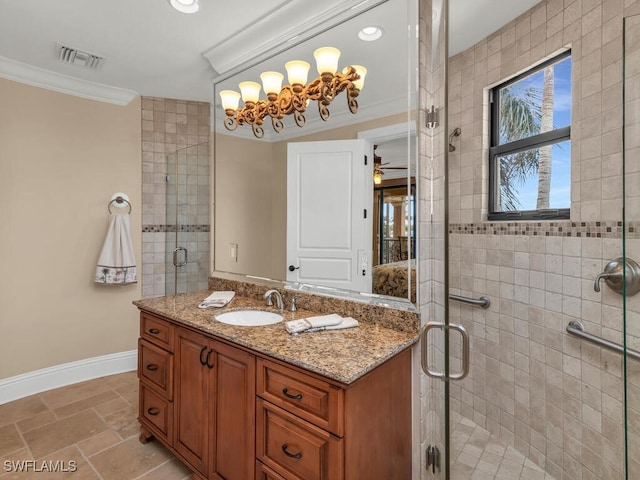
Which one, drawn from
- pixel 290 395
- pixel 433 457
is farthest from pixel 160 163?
pixel 433 457

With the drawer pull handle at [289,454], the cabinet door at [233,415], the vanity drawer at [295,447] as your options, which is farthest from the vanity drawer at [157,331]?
the drawer pull handle at [289,454]

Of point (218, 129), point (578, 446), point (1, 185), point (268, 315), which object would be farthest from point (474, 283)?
point (1, 185)

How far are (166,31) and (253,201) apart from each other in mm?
1155

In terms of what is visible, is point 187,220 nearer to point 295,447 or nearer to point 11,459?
point 11,459

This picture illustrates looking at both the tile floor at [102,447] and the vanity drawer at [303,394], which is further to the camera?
the tile floor at [102,447]

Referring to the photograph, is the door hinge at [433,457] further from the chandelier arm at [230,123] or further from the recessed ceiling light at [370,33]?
the chandelier arm at [230,123]

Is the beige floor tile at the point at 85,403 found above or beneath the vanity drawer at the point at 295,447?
beneath

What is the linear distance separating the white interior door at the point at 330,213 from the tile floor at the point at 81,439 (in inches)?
50.8

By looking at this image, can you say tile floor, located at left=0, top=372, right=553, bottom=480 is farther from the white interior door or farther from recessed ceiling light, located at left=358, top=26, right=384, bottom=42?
recessed ceiling light, located at left=358, top=26, right=384, bottom=42

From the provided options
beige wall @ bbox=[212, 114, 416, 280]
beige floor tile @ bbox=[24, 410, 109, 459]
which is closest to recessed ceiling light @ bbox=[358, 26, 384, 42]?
beige wall @ bbox=[212, 114, 416, 280]

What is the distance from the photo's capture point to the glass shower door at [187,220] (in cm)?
266

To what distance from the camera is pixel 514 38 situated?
1810mm

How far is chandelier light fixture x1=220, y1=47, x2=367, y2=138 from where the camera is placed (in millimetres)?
1718

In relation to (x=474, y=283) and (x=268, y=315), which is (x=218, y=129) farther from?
(x=474, y=283)
